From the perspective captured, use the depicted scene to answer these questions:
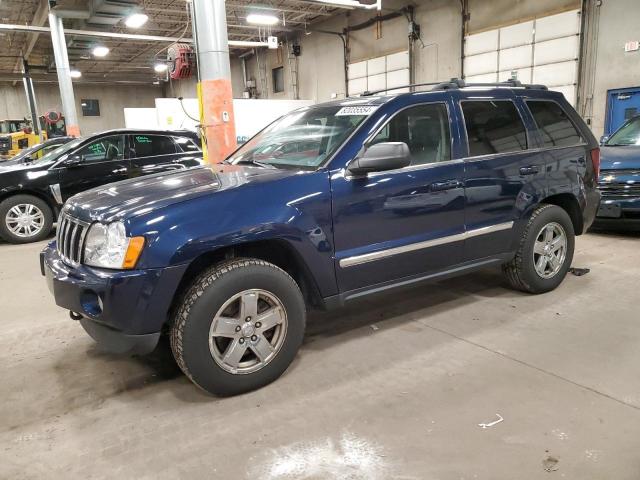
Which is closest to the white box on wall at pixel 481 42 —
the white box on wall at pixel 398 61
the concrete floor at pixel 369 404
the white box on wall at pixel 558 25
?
the white box on wall at pixel 558 25

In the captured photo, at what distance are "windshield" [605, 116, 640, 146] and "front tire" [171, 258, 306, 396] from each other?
6220 millimetres

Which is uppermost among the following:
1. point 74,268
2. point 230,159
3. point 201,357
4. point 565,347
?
point 230,159

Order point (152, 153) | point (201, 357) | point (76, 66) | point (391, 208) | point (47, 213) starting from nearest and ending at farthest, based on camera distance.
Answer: point (201, 357), point (391, 208), point (47, 213), point (152, 153), point (76, 66)

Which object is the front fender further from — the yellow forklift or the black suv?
the yellow forklift

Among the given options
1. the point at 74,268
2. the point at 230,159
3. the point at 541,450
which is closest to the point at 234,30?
the point at 230,159

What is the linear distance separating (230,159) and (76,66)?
2564cm

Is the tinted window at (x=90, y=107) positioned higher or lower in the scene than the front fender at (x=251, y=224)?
higher

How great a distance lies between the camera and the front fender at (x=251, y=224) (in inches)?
91.8

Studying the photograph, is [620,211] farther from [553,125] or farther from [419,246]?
[419,246]

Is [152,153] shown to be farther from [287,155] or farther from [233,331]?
[233,331]

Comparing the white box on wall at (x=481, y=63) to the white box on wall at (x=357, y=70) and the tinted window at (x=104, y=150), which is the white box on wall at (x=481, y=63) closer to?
the white box on wall at (x=357, y=70)

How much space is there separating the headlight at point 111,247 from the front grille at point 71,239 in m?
0.07

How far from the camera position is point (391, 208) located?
299cm

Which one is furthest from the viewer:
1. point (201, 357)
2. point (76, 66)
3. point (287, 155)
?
point (76, 66)
